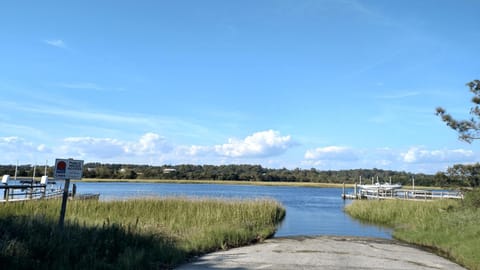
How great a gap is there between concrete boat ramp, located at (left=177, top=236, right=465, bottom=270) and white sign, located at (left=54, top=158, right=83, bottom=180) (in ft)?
9.75

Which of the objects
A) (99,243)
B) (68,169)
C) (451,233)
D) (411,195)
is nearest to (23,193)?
(99,243)

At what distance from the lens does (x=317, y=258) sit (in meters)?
10.5

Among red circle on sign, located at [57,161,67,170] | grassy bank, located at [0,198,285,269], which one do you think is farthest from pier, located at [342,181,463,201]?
red circle on sign, located at [57,161,67,170]

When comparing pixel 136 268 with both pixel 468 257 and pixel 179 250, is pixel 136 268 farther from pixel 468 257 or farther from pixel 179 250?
pixel 468 257

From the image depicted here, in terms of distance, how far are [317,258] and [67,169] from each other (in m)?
6.14

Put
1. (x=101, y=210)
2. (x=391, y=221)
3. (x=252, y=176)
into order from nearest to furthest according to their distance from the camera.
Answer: (x=101, y=210), (x=391, y=221), (x=252, y=176)

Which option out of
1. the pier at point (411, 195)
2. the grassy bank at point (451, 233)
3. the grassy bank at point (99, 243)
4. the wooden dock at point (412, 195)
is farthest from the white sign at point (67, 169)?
the wooden dock at point (412, 195)

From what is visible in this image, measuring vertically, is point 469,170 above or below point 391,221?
above

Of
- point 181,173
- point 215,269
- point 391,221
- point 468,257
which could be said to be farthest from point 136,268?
point 181,173

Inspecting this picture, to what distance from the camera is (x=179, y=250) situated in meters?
10.6

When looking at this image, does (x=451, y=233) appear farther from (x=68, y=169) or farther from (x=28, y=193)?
(x=28, y=193)

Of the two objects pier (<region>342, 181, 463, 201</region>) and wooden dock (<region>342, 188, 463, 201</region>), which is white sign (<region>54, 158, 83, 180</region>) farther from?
wooden dock (<region>342, 188, 463, 201</region>)

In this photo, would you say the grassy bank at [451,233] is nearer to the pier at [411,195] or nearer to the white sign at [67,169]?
the white sign at [67,169]

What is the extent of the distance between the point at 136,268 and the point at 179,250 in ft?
Result: 7.23
